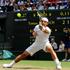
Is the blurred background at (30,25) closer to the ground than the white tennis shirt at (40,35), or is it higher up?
closer to the ground

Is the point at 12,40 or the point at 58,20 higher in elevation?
the point at 58,20

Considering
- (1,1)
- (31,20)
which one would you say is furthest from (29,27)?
(1,1)

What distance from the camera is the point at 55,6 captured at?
70.1 ft

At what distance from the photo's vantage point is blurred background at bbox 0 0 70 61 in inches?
803

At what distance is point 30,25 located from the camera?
21.2 m

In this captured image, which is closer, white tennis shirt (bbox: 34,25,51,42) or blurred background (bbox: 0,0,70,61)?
white tennis shirt (bbox: 34,25,51,42)

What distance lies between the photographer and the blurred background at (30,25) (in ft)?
66.9

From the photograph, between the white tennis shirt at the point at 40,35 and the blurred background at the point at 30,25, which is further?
the blurred background at the point at 30,25

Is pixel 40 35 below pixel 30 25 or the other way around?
the other way around

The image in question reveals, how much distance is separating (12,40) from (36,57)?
233 cm

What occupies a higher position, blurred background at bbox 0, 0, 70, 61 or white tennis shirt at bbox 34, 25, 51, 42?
white tennis shirt at bbox 34, 25, 51, 42

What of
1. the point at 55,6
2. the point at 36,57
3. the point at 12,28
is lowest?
the point at 36,57

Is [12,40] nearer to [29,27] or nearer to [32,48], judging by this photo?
[29,27]

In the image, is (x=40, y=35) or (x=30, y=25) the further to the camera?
(x=30, y=25)
